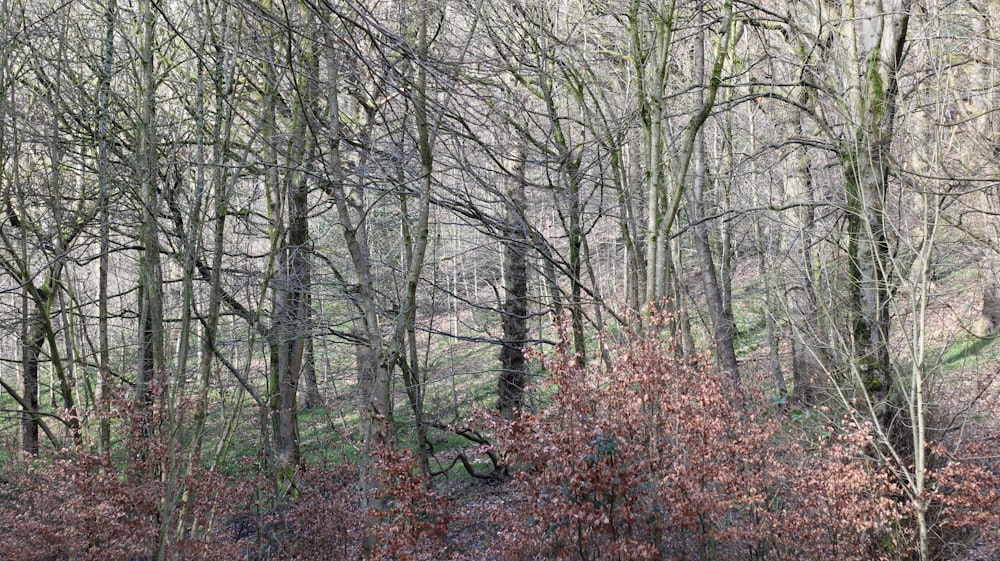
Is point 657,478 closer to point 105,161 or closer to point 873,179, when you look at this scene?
point 873,179

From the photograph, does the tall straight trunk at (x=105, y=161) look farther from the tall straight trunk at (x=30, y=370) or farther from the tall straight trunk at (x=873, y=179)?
the tall straight trunk at (x=873, y=179)

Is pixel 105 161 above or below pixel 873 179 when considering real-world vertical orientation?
above

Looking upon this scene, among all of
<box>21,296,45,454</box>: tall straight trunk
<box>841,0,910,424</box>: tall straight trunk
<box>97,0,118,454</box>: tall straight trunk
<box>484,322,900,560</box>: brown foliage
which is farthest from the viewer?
<box>21,296,45,454</box>: tall straight trunk

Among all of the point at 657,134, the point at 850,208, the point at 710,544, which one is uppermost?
the point at 657,134

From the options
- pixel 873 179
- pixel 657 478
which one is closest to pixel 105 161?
pixel 657 478

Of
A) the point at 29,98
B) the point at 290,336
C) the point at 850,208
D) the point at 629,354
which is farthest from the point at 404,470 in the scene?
the point at 29,98

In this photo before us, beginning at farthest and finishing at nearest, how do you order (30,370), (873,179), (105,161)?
(30,370) → (873,179) → (105,161)

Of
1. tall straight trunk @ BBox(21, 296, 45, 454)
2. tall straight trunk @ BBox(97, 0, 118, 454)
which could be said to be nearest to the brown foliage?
tall straight trunk @ BBox(97, 0, 118, 454)

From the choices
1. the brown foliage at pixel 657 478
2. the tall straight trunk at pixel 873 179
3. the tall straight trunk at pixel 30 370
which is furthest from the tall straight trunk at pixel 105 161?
the tall straight trunk at pixel 873 179

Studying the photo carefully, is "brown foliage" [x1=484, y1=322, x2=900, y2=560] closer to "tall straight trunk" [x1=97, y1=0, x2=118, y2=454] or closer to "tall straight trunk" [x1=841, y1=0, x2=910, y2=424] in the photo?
"tall straight trunk" [x1=841, y1=0, x2=910, y2=424]

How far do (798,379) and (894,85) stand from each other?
6.05m

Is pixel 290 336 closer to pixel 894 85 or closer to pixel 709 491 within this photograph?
pixel 709 491

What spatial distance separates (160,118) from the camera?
7008 millimetres

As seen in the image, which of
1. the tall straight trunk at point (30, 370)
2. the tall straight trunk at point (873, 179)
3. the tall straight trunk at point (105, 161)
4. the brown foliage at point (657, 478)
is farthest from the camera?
the tall straight trunk at point (30, 370)
